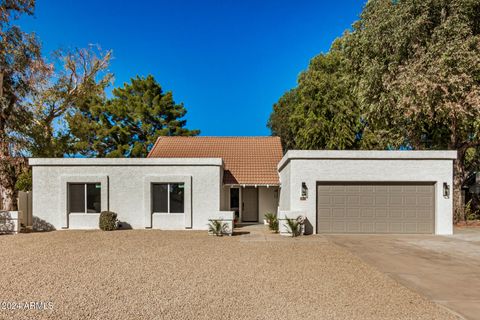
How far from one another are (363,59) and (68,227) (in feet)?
59.5

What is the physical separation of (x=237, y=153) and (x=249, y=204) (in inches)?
139

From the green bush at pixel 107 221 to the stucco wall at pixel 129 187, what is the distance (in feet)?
1.78

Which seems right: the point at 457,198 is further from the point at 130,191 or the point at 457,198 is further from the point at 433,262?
the point at 130,191

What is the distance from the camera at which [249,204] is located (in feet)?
60.5

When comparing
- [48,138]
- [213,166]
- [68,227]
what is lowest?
[68,227]

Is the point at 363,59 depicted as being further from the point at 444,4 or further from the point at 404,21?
the point at 444,4

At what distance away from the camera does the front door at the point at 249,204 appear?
18.4 meters

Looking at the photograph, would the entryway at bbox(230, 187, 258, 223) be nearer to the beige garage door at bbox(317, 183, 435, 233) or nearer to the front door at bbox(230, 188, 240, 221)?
the front door at bbox(230, 188, 240, 221)

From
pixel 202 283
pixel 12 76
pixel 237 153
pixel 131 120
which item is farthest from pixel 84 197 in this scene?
pixel 131 120

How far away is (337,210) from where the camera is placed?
1332 centimetres

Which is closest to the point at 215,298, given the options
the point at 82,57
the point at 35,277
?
the point at 35,277

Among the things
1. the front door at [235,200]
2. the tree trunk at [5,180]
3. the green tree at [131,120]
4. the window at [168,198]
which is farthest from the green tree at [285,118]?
the tree trunk at [5,180]

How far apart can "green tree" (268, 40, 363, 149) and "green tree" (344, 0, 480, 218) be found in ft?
15.4

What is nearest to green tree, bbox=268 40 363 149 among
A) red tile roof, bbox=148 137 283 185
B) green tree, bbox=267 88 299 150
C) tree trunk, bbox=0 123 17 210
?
red tile roof, bbox=148 137 283 185
